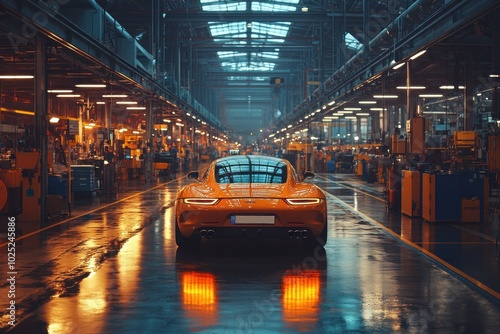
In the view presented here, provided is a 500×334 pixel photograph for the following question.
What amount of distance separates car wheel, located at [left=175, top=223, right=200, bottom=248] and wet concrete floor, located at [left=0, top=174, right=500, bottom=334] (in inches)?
6.9

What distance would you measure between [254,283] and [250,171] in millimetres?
2802

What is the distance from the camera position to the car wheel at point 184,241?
9096mm

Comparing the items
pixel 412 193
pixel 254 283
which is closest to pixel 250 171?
pixel 254 283

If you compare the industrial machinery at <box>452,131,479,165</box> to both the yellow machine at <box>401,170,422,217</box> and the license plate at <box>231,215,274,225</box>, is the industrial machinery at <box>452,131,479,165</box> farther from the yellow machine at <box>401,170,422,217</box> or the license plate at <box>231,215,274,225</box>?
the license plate at <box>231,215,274,225</box>

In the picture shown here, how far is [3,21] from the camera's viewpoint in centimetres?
1304

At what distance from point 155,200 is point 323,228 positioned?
11406 millimetres

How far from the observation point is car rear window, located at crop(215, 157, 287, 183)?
9.37 m

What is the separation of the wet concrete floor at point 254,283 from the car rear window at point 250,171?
3.46ft

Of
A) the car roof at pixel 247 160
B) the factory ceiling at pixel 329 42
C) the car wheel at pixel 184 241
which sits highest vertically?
the factory ceiling at pixel 329 42

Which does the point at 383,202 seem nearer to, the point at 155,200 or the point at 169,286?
the point at 155,200

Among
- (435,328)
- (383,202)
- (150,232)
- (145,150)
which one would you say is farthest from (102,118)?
(435,328)

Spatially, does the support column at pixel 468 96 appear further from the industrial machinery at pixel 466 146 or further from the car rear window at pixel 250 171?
the car rear window at pixel 250 171

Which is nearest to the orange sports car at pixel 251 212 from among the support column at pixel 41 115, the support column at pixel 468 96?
the support column at pixel 41 115

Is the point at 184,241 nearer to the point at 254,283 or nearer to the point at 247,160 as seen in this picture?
the point at 247,160
